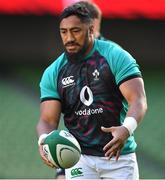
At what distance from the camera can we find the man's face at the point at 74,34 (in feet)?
20.5

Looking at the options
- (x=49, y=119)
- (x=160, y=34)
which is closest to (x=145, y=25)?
(x=160, y=34)

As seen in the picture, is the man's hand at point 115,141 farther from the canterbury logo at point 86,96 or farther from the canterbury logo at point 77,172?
the canterbury logo at point 77,172

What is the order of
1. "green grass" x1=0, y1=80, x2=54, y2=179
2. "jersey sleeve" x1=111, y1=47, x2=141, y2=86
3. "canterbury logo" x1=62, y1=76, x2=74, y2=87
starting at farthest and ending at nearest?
"green grass" x1=0, y1=80, x2=54, y2=179
"canterbury logo" x1=62, y1=76, x2=74, y2=87
"jersey sleeve" x1=111, y1=47, x2=141, y2=86

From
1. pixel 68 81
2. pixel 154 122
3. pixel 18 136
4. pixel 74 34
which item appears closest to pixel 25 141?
pixel 18 136

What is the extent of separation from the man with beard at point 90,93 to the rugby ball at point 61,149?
7.4 inches

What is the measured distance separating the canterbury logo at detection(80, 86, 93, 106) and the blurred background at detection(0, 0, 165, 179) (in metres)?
4.85

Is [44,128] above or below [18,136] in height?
below

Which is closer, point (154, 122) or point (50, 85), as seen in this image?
point (50, 85)

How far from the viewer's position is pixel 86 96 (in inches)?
249

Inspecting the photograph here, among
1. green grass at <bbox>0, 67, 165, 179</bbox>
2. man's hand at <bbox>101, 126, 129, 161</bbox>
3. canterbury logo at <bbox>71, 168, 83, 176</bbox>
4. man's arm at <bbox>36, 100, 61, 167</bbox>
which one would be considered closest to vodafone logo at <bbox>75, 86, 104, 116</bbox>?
man's arm at <bbox>36, 100, 61, 167</bbox>

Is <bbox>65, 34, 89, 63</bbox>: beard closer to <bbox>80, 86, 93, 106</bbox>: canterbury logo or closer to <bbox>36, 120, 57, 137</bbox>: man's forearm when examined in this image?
<bbox>80, 86, 93, 106</bbox>: canterbury logo

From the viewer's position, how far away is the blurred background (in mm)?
11500

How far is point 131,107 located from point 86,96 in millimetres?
474

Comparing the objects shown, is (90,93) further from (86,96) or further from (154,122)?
(154,122)
